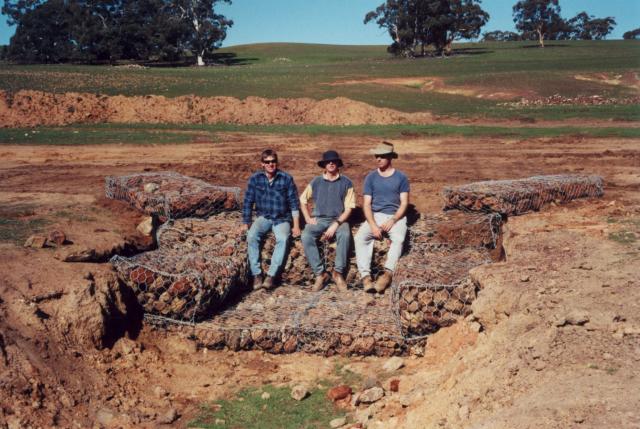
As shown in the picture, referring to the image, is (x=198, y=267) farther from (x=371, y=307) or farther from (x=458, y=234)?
(x=458, y=234)

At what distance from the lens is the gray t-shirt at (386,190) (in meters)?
8.12

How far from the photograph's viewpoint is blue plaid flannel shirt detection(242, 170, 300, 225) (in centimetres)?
823

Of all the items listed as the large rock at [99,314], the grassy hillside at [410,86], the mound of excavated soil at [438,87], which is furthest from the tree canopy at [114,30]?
the large rock at [99,314]

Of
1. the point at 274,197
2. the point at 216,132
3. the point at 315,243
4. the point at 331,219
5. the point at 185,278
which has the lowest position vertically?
the point at 185,278

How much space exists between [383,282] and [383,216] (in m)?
0.88

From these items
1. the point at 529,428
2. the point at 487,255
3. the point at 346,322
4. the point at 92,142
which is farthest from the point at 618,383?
the point at 92,142

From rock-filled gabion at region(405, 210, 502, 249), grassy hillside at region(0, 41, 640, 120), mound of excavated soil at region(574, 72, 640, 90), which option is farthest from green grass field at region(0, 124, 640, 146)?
mound of excavated soil at region(574, 72, 640, 90)

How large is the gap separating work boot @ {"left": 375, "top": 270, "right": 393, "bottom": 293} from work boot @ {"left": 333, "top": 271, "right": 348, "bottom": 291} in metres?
0.48

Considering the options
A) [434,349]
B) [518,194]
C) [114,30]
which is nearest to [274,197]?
[434,349]

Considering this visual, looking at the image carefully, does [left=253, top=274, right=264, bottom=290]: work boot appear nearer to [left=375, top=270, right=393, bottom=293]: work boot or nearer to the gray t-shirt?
[left=375, top=270, right=393, bottom=293]: work boot

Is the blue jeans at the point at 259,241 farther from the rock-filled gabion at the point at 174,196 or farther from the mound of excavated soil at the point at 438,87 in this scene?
the mound of excavated soil at the point at 438,87

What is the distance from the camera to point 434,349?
22.0 feet

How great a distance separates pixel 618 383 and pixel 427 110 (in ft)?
65.9

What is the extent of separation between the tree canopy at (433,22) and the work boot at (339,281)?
53.5 metres
